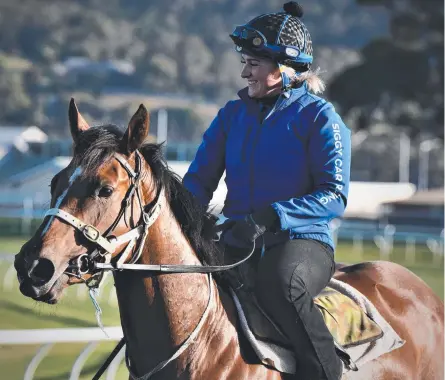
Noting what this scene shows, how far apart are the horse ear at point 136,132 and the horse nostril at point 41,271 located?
50 centimetres

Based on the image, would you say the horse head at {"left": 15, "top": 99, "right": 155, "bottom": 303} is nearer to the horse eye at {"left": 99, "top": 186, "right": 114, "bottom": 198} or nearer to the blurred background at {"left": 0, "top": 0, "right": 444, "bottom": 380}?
the horse eye at {"left": 99, "top": 186, "right": 114, "bottom": 198}

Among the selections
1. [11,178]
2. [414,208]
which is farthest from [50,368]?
[11,178]

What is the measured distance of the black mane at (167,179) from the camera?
354 cm

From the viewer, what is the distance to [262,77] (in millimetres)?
4164

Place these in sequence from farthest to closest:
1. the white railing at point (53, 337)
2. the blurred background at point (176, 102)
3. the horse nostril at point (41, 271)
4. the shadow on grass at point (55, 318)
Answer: the blurred background at point (176, 102), the shadow on grass at point (55, 318), the white railing at point (53, 337), the horse nostril at point (41, 271)

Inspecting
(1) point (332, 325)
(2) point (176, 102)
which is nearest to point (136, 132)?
(1) point (332, 325)

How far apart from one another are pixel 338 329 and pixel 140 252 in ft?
3.36

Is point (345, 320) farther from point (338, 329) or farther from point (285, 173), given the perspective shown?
point (285, 173)

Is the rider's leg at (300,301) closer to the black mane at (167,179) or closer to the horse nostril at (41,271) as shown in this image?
the black mane at (167,179)

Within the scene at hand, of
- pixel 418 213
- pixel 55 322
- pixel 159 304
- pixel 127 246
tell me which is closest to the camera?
pixel 127 246

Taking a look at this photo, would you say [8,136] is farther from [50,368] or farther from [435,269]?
[50,368]

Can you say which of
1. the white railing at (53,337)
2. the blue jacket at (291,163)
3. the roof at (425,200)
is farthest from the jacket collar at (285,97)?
the roof at (425,200)

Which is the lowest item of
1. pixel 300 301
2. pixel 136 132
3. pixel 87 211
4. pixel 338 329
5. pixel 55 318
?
pixel 55 318

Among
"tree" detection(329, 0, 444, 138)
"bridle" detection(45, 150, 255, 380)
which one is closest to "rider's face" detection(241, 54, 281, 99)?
"bridle" detection(45, 150, 255, 380)
